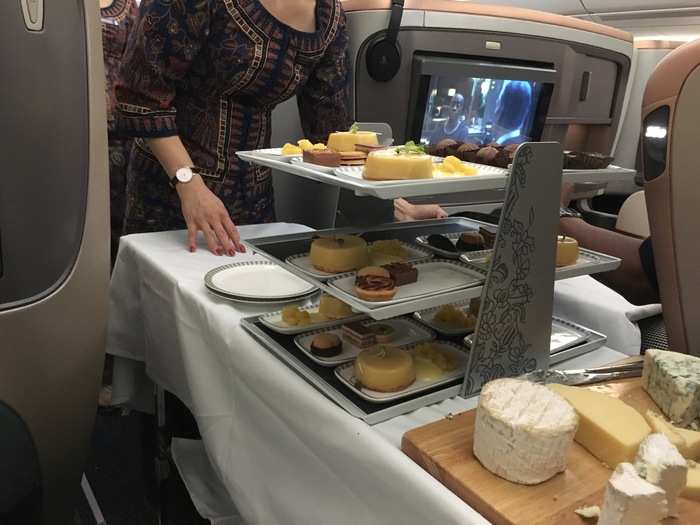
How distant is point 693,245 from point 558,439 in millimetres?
454

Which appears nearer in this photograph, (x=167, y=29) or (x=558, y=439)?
(x=558, y=439)

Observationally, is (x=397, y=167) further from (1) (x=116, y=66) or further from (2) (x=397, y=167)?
(1) (x=116, y=66)

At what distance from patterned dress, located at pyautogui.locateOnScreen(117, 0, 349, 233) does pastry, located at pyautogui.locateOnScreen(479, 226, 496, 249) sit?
0.65m

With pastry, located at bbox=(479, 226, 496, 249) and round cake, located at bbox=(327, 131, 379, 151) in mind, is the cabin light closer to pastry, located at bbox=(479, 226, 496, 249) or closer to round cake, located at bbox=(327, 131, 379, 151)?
pastry, located at bbox=(479, 226, 496, 249)

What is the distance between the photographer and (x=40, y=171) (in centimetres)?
84

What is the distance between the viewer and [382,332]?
0.83 metres

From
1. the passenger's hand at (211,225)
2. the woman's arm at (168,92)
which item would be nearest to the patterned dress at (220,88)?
the woman's arm at (168,92)

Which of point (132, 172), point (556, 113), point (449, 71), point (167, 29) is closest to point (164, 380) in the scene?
point (132, 172)

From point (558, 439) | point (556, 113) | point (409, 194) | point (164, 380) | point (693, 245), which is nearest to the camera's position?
point (558, 439)

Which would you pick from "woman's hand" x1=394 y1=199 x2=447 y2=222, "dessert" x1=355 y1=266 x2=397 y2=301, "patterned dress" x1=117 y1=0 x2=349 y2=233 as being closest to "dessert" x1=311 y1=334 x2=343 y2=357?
"dessert" x1=355 y1=266 x2=397 y2=301

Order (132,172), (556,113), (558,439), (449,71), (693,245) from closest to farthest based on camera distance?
(558,439) < (693,245) < (132,172) < (449,71) < (556,113)

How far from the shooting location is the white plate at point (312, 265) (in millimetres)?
780

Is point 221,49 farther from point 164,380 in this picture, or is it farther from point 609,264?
point 609,264

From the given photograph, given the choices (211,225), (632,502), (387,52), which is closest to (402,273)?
(632,502)
